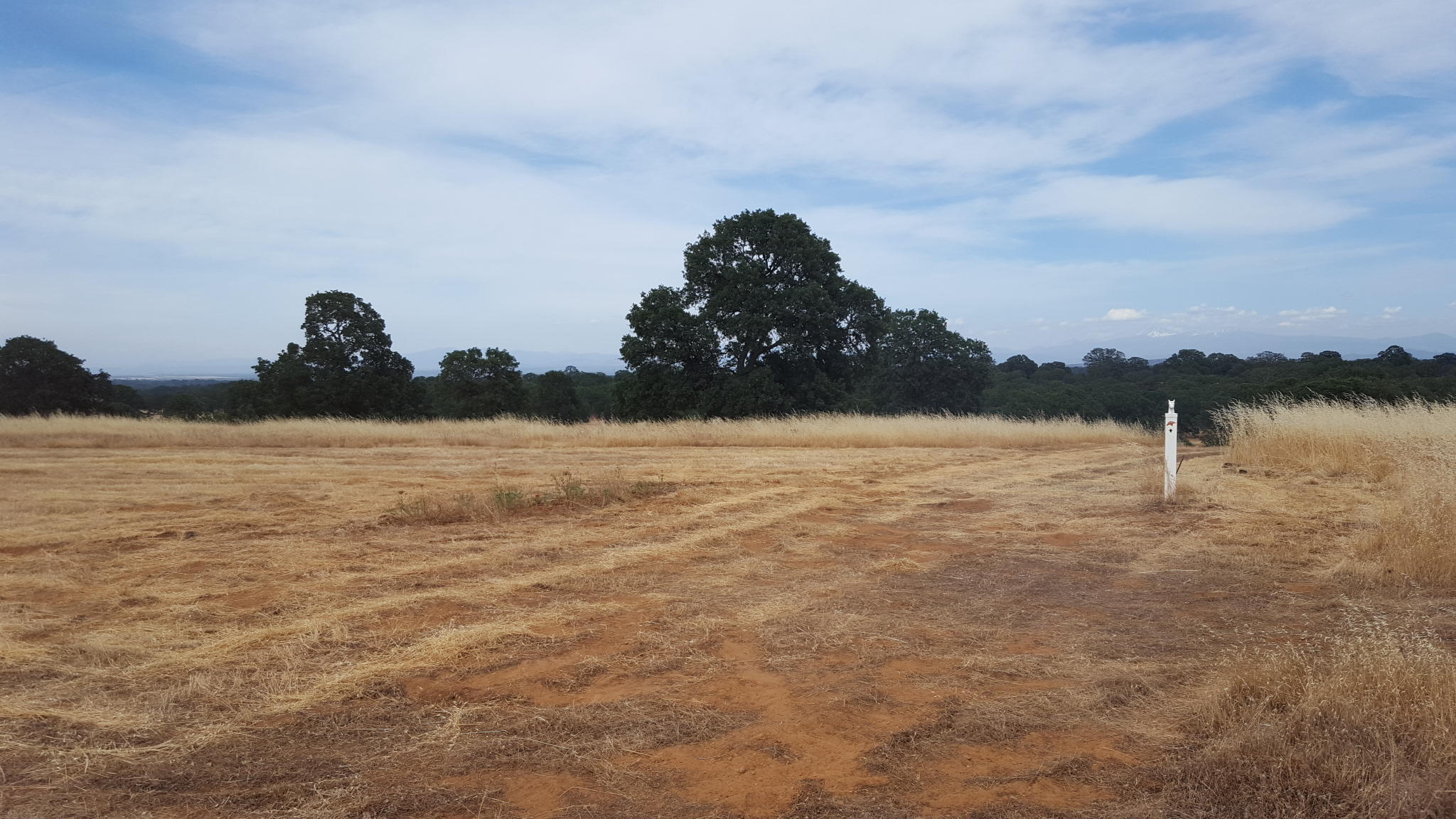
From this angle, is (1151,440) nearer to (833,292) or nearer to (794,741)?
(833,292)

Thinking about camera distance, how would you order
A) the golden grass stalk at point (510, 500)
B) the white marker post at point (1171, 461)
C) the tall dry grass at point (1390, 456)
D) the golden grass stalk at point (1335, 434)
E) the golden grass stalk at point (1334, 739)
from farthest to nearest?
the golden grass stalk at point (1335, 434) → the white marker post at point (1171, 461) → the golden grass stalk at point (510, 500) → the tall dry grass at point (1390, 456) → the golden grass stalk at point (1334, 739)

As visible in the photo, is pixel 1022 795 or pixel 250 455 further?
pixel 250 455

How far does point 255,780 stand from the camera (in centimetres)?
303

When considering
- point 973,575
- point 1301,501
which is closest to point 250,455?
point 973,575

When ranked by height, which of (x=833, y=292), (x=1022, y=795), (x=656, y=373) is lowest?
(x=1022, y=795)

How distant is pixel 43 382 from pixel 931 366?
3918 cm

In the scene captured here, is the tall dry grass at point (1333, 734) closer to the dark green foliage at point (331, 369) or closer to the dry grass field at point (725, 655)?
the dry grass field at point (725, 655)

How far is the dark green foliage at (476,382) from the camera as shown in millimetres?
39562

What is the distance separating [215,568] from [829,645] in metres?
5.01

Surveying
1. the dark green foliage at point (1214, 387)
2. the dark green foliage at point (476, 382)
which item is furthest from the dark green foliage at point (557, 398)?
the dark green foliage at point (1214, 387)

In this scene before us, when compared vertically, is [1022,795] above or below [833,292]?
below

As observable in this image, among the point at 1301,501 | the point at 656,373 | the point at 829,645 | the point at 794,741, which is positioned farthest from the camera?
the point at 656,373

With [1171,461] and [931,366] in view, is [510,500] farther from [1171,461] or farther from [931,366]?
[931,366]

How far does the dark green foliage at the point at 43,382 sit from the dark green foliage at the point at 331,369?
7.80m
